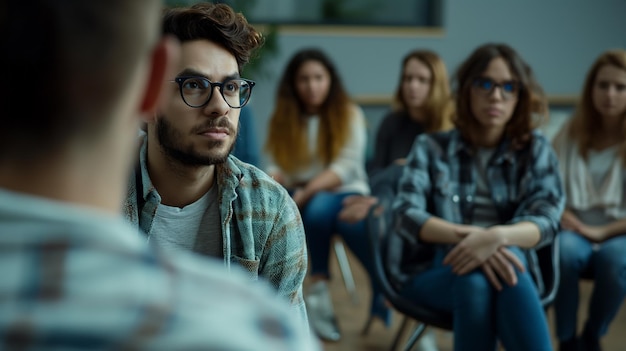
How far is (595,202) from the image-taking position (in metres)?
3.25

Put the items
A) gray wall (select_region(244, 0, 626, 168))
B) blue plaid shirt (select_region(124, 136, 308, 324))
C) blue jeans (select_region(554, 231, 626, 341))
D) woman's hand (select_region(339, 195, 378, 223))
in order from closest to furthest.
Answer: blue plaid shirt (select_region(124, 136, 308, 324)) < blue jeans (select_region(554, 231, 626, 341)) < woman's hand (select_region(339, 195, 378, 223)) < gray wall (select_region(244, 0, 626, 168))

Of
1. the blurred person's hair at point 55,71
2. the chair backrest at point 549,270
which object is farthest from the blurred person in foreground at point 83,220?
the chair backrest at point 549,270

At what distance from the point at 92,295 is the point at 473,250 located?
2.11 meters

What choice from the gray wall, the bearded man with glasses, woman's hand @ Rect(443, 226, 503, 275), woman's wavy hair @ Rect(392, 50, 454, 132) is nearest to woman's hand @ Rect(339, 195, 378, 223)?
woman's wavy hair @ Rect(392, 50, 454, 132)

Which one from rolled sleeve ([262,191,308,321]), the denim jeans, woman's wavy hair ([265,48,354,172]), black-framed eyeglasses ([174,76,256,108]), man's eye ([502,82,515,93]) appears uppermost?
black-framed eyeglasses ([174,76,256,108])

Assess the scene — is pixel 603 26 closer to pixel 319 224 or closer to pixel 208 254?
pixel 319 224

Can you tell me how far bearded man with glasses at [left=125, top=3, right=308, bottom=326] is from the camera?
Result: 5.36ft

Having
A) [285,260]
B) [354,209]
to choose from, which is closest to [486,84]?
[354,209]

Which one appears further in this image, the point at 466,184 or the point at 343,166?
the point at 343,166

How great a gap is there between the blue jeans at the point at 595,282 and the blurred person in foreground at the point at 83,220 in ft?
8.34

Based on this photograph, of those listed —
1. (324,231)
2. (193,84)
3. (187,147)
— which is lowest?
(324,231)

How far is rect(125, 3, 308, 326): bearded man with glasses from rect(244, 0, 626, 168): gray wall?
4.09 metres

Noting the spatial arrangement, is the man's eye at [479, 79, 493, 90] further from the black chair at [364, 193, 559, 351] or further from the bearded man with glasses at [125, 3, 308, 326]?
the bearded man with glasses at [125, 3, 308, 326]

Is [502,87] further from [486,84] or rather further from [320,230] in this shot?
[320,230]
